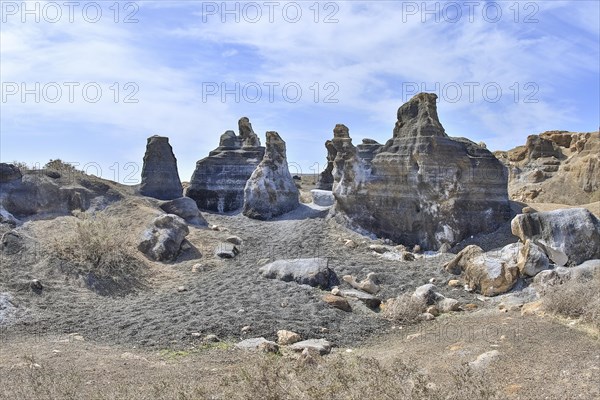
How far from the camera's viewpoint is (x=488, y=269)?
37.1 feet

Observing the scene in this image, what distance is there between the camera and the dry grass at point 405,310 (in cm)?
992

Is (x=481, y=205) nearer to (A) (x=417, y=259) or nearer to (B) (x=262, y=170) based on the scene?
(A) (x=417, y=259)

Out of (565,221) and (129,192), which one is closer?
(565,221)

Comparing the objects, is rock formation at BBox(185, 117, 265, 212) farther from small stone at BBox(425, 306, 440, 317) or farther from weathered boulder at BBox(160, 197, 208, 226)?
small stone at BBox(425, 306, 440, 317)

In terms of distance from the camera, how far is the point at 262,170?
20.5m

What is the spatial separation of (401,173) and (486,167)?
6.94ft

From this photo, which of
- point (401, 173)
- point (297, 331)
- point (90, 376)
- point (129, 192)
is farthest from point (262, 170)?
point (90, 376)

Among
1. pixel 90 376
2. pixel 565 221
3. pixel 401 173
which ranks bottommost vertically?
pixel 90 376

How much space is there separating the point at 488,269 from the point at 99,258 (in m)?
7.69

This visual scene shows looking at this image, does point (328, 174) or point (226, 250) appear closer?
point (226, 250)

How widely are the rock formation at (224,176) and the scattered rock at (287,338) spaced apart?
14.4 meters

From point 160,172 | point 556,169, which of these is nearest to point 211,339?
point 160,172

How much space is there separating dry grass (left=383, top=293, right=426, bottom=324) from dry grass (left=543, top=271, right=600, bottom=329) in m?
2.03

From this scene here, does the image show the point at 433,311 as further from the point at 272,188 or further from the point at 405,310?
the point at 272,188
